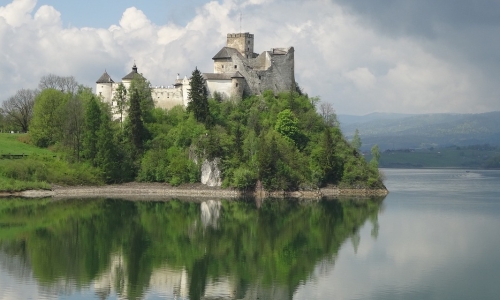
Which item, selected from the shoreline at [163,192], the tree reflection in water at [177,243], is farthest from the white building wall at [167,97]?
the tree reflection in water at [177,243]

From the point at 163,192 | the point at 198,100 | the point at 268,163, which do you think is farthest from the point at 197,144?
the point at 268,163

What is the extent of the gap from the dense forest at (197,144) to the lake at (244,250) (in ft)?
21.3

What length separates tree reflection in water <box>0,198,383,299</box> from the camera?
2861 cm

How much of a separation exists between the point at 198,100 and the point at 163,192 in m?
8.75

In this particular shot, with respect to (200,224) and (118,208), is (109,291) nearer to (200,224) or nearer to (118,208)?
(200,224)

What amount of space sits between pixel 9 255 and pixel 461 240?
23.4 meters

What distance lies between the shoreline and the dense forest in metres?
0.66

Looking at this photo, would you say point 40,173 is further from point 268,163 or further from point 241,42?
point 241,42

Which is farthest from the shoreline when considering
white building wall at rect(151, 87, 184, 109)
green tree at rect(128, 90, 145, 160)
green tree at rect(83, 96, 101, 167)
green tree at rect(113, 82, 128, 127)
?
white building wall at rect(151, 87, 184, 109)

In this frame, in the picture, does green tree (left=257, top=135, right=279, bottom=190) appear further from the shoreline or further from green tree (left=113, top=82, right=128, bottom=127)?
green tree (left=113, top=82, right=128, bottom=127)

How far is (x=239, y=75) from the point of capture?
69562mm

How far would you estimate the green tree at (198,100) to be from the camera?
6675 cm

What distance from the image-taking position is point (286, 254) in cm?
→ 3559

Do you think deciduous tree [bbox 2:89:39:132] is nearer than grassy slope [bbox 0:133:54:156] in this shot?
No
